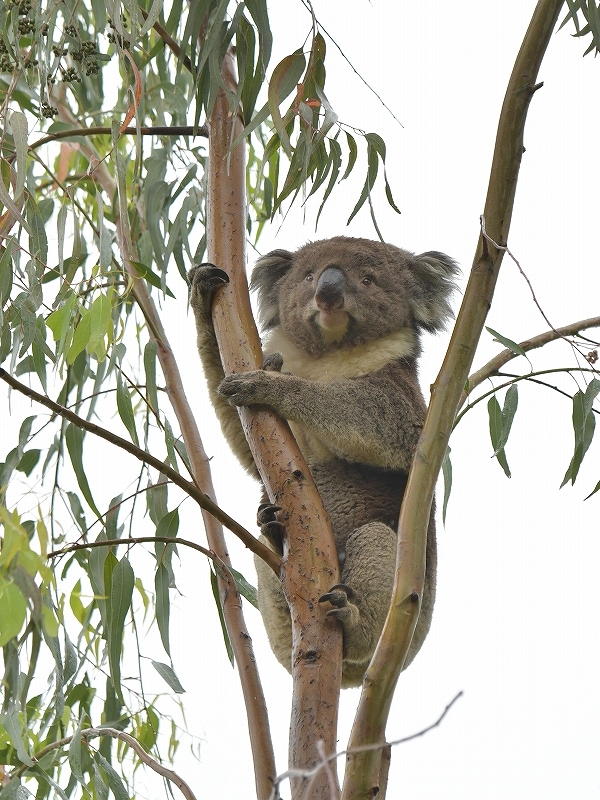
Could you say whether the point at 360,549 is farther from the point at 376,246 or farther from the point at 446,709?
the point at 446,709

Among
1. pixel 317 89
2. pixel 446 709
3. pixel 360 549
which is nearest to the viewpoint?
pixel 446 709

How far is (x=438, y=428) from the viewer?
1405mm

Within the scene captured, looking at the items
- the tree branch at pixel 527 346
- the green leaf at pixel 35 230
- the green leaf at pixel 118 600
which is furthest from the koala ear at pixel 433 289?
the green leaf at pixel 118 600

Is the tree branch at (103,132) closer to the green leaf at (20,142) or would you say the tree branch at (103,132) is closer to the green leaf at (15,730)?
the green leaf at (20,142)

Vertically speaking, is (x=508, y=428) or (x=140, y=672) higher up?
(x=508, y=428)

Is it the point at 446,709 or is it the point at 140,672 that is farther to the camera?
the point at 140,672

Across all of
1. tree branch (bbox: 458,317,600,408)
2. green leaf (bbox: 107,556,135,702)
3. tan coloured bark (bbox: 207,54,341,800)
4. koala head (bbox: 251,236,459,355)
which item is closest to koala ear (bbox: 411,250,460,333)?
koala head (bbox: 251,236,459,355)

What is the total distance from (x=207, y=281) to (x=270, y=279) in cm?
103

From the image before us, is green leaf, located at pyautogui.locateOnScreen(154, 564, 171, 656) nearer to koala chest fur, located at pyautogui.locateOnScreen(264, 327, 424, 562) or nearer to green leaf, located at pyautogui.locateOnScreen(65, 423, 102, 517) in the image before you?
green leaf, located at pyautogui.locateOnScreen(65, 423, 102, 517)

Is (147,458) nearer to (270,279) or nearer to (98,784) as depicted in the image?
(98,784)

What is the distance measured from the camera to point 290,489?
171 cm

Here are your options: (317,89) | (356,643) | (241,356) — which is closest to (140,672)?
(356,643)

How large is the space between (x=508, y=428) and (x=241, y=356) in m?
0.53

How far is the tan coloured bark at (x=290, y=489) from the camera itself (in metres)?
1.50
